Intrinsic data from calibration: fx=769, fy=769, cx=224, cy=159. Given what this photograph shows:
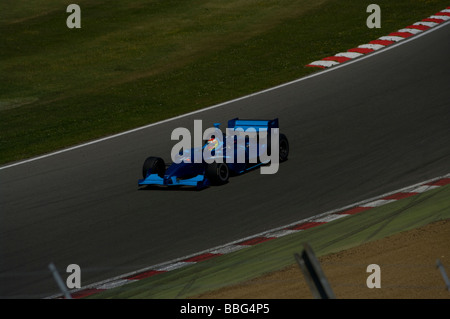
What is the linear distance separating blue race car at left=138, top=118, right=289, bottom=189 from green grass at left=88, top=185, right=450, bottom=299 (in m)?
2.88

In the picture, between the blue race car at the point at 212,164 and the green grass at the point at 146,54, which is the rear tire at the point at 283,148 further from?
the green grass at the point at 146,54

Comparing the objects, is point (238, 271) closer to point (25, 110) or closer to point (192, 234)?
point (192, 234)

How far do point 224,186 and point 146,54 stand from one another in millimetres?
13071

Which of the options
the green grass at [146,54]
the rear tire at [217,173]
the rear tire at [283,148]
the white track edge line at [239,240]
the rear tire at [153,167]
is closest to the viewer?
the white track edge line at [239,240]

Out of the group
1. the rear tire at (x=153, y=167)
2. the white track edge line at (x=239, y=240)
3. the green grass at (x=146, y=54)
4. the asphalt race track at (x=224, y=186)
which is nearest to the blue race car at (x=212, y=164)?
the rear tire at (x=153, y=167)

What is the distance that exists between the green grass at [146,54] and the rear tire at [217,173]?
5.21 m

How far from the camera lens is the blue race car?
43.6 ft

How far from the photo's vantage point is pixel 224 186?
1341 cm

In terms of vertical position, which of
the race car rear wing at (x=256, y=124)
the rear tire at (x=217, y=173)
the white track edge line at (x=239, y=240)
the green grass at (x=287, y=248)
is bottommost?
the white track edge line at (x=239, y=240)

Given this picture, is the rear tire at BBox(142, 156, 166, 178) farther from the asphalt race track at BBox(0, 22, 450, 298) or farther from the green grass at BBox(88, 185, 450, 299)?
the green grass at BBox(88, 185, 450, 299)

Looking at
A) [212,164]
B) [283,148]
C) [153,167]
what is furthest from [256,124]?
[153,167]

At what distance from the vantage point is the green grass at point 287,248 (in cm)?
895

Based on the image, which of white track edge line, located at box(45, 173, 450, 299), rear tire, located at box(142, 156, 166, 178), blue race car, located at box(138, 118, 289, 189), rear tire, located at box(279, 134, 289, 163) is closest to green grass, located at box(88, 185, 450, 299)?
white track edge line, located at box(45, 173, 450, 299)
